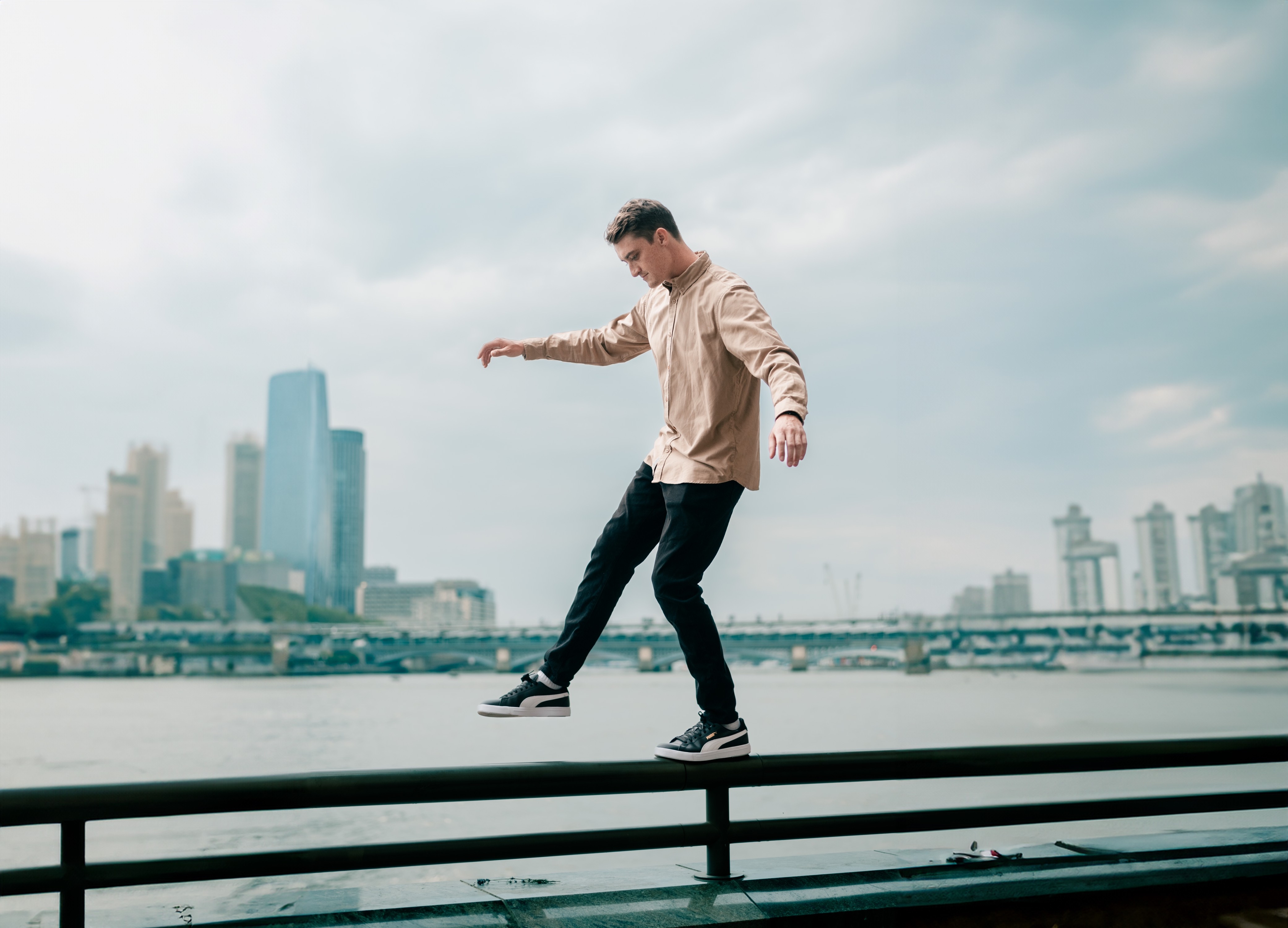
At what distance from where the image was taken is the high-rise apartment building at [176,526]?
67.1m

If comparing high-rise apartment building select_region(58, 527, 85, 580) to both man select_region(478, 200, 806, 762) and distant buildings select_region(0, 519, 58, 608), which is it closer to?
distant buildings select_region(0, 519, 58, 608)

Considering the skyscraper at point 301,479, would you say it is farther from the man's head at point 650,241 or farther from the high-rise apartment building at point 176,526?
the man's head at point 650,241

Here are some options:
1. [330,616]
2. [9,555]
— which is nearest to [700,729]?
[330,616]

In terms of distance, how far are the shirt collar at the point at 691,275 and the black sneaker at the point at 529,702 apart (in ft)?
3.05

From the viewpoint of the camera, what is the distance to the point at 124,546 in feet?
212

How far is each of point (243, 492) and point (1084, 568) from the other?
208ft

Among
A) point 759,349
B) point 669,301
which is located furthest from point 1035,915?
point 669,301

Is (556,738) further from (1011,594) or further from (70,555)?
(70,555)

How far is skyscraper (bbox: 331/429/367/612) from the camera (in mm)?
80688

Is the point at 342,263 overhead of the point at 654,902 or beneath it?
overhead

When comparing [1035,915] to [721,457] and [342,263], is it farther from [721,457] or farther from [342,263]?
[342,263]

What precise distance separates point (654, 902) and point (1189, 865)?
1211 mm

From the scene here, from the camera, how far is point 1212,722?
1398 inches

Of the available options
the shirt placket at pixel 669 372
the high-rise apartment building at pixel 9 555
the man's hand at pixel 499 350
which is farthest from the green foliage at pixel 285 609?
the shirt placket at pixel 669 372
